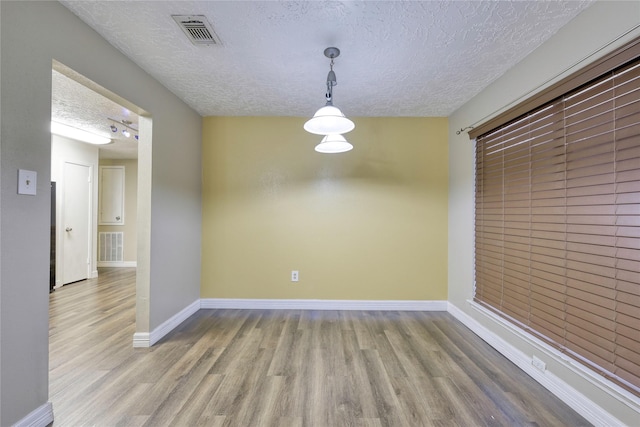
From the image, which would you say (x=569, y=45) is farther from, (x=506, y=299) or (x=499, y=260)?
(x=506, y=299)

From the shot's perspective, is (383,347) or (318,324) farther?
(318,324)

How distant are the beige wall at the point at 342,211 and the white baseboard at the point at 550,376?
3.22 ft

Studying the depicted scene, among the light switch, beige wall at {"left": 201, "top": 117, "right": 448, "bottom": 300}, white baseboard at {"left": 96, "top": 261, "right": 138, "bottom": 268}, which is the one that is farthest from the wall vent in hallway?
the light switch

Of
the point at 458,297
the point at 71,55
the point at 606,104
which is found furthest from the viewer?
the point at 458,297

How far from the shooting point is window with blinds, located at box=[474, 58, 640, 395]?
144cm

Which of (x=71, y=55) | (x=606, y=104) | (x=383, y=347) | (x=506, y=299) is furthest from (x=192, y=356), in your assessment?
(x=606, y=104)

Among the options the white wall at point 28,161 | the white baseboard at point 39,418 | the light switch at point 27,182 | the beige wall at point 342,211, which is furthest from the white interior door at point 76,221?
the light switch at point 27,182

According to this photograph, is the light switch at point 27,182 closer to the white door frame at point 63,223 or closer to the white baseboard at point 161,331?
the white baseboard at point 161,331

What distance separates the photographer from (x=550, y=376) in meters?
1.87

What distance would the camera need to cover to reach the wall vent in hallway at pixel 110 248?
19.6ft

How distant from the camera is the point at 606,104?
1555 millimetres

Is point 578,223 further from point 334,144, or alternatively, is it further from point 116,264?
point 116,264

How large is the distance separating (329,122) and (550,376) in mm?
2392

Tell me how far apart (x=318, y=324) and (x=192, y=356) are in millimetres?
1292
